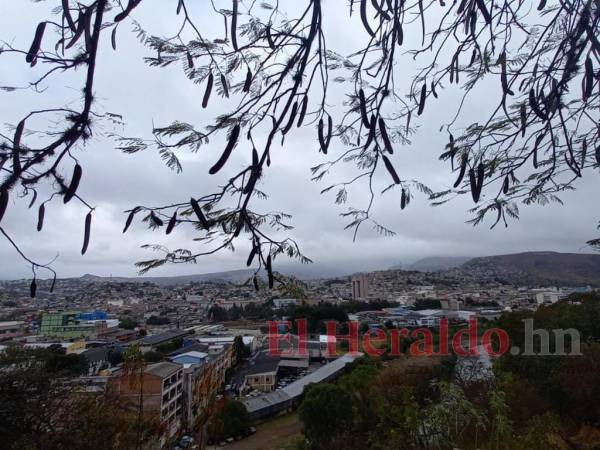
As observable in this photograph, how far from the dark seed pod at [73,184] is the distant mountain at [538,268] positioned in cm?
5219

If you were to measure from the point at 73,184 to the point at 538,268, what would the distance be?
220 ft

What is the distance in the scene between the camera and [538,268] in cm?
5772

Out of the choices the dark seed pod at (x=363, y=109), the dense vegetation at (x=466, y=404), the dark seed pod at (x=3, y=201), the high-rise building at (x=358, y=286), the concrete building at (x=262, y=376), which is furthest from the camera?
the high-rise building at (x=358, y=286)

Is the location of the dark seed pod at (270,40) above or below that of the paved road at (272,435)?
above

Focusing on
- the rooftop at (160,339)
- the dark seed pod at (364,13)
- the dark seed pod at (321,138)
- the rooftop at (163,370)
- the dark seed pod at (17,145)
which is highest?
the dark seed pod at (364,13)

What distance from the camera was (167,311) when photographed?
113ft

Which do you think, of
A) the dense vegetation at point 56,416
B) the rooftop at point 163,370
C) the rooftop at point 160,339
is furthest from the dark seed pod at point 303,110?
the rooftop at point 160,339

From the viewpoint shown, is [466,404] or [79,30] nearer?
[79,30]

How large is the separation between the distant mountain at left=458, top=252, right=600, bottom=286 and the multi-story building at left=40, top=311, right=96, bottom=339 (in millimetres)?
45961

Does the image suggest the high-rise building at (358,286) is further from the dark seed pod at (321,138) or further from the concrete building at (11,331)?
the dark seed pod at (321,138)

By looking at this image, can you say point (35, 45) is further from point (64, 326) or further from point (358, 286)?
point (358, 286)

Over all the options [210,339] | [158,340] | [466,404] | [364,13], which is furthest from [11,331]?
[364,13]

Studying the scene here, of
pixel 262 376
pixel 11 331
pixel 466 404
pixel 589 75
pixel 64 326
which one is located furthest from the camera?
pixel 64 326

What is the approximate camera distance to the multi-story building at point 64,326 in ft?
69.5
